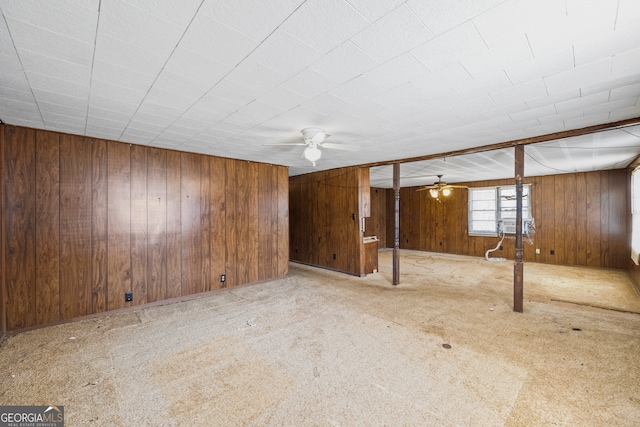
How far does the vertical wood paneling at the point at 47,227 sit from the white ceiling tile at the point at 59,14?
260cm

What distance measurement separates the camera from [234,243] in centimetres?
490

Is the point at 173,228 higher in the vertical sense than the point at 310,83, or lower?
lower

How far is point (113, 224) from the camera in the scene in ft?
12.1

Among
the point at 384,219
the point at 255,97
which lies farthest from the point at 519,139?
the point at 384,219

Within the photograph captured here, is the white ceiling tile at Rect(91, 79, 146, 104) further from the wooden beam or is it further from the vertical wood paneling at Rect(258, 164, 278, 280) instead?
the wooden beam

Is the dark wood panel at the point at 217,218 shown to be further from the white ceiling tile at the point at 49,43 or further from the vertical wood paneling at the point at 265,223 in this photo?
the white ceiling tile at the point at 49,43

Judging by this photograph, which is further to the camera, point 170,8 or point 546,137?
point 546,137

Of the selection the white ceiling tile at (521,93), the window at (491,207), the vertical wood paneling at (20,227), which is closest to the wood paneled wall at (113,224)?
the vertical wood paneling at (20,227)

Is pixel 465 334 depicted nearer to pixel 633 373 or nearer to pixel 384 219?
pixel 633 373

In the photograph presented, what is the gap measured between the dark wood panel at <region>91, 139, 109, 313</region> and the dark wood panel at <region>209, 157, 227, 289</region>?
143cm

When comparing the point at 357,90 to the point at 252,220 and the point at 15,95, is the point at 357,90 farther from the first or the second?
the point at 252,220

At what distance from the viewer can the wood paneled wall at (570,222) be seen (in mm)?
6109

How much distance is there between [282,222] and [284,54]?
4198 millimetres

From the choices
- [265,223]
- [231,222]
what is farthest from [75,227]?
[265,223]
